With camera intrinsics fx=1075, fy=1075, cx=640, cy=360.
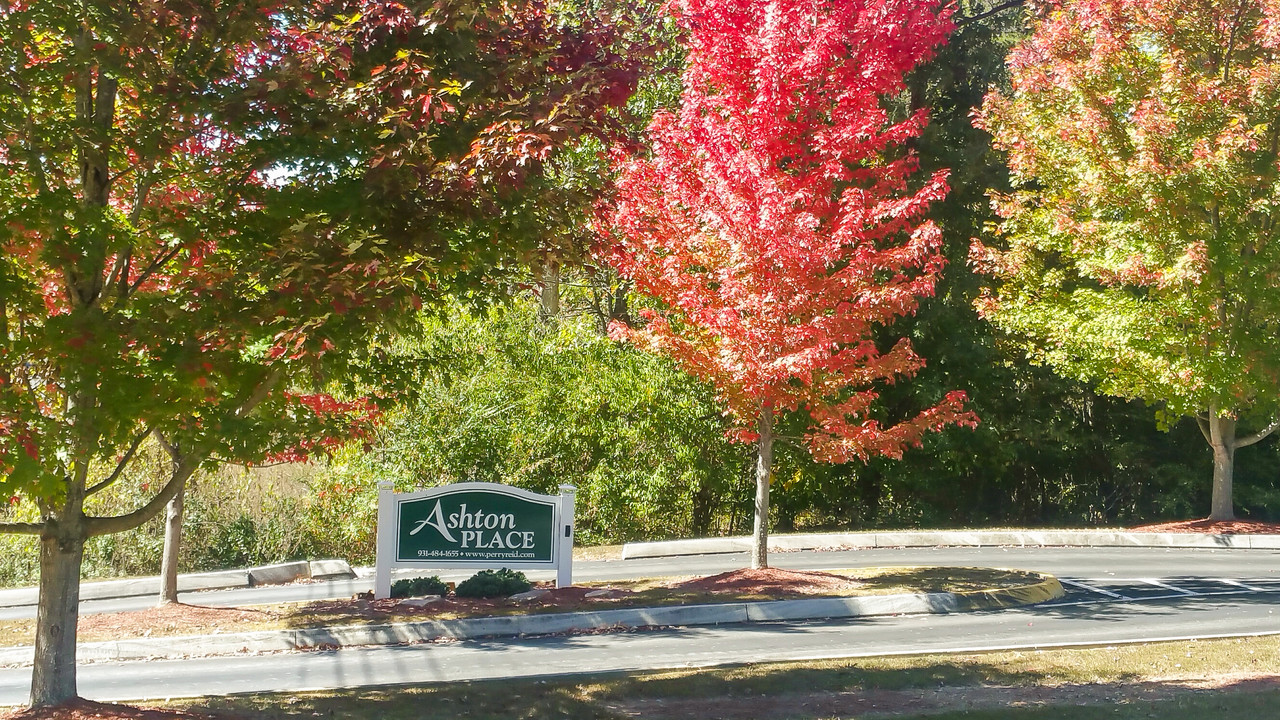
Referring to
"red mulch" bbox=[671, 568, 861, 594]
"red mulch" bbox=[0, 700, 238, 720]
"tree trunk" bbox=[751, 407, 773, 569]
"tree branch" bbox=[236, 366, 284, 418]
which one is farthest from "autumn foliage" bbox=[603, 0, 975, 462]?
"red mulch" bbox=[0, 700, 238, 720]

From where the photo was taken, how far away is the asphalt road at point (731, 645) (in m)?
9.77

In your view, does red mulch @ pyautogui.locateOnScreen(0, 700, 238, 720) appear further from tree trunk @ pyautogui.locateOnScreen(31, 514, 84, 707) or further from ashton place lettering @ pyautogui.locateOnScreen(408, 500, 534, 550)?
ashton place lettering @ pyautogui.locateOnScreen(408, 500, 534, 550)

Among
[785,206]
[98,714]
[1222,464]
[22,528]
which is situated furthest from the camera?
[1222,464]

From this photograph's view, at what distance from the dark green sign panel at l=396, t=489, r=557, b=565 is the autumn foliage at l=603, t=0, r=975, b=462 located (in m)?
2.87

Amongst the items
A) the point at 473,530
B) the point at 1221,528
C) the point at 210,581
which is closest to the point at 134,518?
the point at 473,530

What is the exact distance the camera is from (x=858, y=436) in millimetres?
14164

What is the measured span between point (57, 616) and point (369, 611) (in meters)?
5.44

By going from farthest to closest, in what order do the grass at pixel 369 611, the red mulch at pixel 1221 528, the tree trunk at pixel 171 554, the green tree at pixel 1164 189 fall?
the red mulch at pixel 1221 528 < the green tree at pixel 1164 189 < the tree trunk at pixel 171 554 < the grass at pixel 369 611

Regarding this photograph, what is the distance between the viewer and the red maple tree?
44.0ft

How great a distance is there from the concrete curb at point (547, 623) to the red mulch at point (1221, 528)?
9.22 meters

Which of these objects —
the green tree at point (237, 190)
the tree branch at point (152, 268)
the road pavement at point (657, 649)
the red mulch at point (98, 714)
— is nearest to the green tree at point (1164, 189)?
the road pavement at point (657, 649)

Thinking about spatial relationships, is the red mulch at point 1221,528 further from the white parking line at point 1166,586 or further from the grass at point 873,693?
the grass at point 873,693

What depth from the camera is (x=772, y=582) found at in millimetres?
13836

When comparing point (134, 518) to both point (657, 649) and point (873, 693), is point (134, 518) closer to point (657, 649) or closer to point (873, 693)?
point (657, 649)
